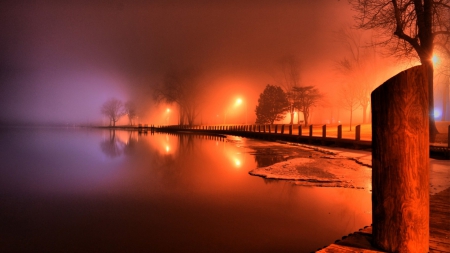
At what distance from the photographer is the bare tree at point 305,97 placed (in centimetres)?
6153

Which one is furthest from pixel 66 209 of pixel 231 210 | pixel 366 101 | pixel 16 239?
pixel 366 101

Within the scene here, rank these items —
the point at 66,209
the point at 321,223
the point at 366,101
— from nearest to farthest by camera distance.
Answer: the point at 321,223 < the point at 66,209 < the point at 366,101

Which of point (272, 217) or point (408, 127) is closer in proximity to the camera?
point (408, 127)

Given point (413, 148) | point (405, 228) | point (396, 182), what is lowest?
point (405, 228)

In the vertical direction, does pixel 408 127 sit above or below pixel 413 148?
above

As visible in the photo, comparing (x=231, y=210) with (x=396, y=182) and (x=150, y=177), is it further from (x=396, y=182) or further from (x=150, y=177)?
(x=150, y=177)

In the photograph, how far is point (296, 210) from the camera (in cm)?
672

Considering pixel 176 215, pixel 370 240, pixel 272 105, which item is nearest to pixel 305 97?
pixel 272 105

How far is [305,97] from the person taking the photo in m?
63.1

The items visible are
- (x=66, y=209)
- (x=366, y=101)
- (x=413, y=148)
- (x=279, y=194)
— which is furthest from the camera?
(x=366, y=101)

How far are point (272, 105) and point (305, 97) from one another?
7814 millimetres

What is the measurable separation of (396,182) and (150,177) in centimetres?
961

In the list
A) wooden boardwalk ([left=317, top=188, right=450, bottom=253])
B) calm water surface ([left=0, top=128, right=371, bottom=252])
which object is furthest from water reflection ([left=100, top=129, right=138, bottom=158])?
wooden boardwalk ([left=317, top=188, right=450, bottom=253])

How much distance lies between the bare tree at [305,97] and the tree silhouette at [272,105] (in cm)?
446
